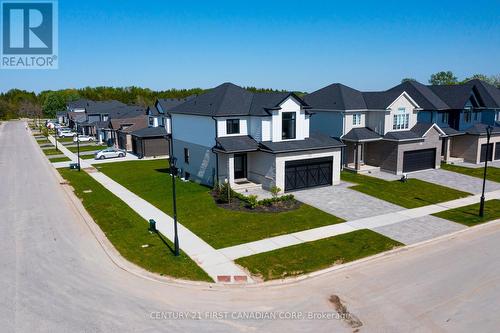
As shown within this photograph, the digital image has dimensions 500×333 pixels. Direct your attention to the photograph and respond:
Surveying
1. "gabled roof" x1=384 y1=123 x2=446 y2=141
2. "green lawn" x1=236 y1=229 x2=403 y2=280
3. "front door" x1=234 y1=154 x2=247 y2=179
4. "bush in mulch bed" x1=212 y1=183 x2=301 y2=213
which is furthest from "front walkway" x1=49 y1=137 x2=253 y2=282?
"gabled roof" x1=384 y1=123 x2=446 y2=141

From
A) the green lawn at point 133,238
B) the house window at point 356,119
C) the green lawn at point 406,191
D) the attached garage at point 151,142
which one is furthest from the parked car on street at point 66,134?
the green lawn at point 406,191

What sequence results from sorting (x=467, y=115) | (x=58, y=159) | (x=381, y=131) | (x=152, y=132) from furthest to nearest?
1. (x=152, y=132)
2. (x=58, y=159)
3. (x=467, y=115)
4. (x=381, y=131)

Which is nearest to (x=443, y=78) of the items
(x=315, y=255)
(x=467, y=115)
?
(x=467, y=115)

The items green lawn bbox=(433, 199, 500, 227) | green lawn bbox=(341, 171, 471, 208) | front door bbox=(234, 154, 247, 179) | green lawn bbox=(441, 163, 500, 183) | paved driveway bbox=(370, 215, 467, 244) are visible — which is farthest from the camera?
green lawn bbox=(441, 163, 500, 183)

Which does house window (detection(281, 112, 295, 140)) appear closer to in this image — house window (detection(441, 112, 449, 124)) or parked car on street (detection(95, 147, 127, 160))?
house window (detection(441, 112, 449, 124))

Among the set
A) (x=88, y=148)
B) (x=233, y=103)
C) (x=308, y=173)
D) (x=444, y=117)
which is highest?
(x=233, y=103)

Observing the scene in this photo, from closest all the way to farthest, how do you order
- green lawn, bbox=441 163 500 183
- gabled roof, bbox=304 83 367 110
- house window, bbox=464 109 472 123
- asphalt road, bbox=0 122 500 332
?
1. asphalt road, bbox=0 122 500 332
2. green lawn, bbox=441 163 500 183
3. gabled roof, bbox=304 83 367 110
4. house window, bbox=464 109 472 123

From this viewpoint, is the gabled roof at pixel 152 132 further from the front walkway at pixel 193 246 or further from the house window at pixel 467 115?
the house window at pixel 467 115

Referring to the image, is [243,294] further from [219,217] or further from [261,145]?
[261,145]
